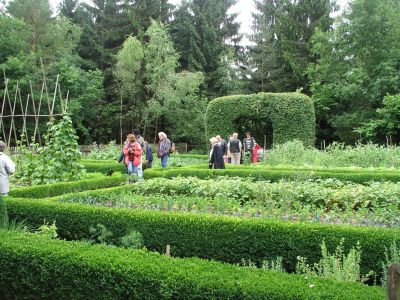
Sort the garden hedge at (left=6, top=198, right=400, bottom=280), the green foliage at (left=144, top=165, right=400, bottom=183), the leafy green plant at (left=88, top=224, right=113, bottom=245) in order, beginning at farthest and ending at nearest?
the green foliage at (left=144, top=165, right=400, bottom=183), the leafy green plant at (left=88, top=224, right=113, bottom=245), the garden hedge at (left=6, top=198, right=400, bottom=280)

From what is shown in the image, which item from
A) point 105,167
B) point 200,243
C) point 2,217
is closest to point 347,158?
point 105,167

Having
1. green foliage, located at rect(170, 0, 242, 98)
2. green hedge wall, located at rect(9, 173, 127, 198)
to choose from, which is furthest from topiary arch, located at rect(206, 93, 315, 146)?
green hedge wall, located at rect(9, 173, 127, 198)

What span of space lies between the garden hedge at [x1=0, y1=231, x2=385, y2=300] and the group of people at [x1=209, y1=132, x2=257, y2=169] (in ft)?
28.1


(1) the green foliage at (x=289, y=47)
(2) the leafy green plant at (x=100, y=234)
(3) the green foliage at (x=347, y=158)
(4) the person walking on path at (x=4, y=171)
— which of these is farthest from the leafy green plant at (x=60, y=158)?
(1) the green foliage at (x=289, y=47)

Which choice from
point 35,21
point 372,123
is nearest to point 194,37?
point 35,21

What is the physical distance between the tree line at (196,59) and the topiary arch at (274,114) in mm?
6009

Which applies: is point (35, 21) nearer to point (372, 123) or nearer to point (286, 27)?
point (286, 27)

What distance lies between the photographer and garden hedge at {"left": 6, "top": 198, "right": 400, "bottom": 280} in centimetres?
536

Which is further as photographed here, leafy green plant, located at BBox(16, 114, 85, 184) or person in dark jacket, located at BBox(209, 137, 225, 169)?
person in dark jacket, located at BBox(209, 137, 225, 169)

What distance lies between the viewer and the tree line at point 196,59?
28016mm

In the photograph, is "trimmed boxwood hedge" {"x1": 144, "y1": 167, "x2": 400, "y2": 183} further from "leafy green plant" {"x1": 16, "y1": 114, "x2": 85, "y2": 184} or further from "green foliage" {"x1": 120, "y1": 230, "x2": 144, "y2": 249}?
"green foliage" {"x1": 120, "y1": 230, "x2": 144, "y2": 249}

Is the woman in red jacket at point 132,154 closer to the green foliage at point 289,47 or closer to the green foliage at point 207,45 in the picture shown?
the green foliage at point 207,45

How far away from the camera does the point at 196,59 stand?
120 feet

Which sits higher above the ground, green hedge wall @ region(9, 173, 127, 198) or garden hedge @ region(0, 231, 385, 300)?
green hedge wall @ region(9, 173, 127, 198)
